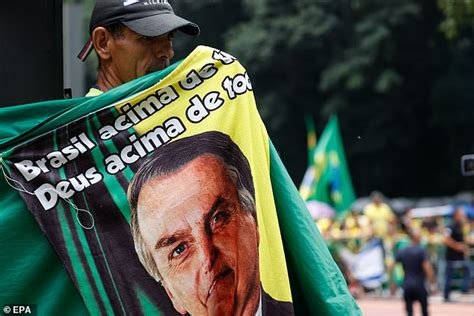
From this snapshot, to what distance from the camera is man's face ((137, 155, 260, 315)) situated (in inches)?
111

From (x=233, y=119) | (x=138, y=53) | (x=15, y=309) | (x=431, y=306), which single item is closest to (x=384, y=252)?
(x=431, y=306)

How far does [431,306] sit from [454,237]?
1.45 metres

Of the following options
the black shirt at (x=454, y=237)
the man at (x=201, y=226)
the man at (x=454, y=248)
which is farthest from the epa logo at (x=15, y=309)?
the black shirt at (x=454, y=237)

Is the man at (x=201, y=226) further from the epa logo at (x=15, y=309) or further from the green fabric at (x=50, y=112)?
the epa logo at (x=15, y=309)

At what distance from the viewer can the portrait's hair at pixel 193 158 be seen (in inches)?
112

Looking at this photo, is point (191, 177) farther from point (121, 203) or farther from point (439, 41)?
point (439, 41)

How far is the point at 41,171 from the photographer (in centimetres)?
288

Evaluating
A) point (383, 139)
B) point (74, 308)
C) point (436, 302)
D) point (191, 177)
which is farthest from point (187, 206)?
point (383, 139)

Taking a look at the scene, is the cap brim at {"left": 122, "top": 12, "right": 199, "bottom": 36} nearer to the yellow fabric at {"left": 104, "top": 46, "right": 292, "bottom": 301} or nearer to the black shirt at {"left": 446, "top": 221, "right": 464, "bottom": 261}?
the yellow fabric at {"left": 104, "top": 46, "right": 292, "bottom": 301}

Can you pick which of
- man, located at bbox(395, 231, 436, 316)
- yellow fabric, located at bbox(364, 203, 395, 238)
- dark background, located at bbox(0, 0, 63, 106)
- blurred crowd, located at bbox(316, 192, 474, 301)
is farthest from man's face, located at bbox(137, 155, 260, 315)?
yellow fabric, located at bbox(364, 203, 395, 238)

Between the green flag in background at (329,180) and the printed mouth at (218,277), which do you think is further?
the green flag in background at (329,180)

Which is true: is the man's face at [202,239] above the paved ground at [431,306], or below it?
above

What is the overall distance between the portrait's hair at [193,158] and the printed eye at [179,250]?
3.9 inches

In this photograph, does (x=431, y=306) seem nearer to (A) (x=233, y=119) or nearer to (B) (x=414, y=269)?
(B) (x=414, y=269)
